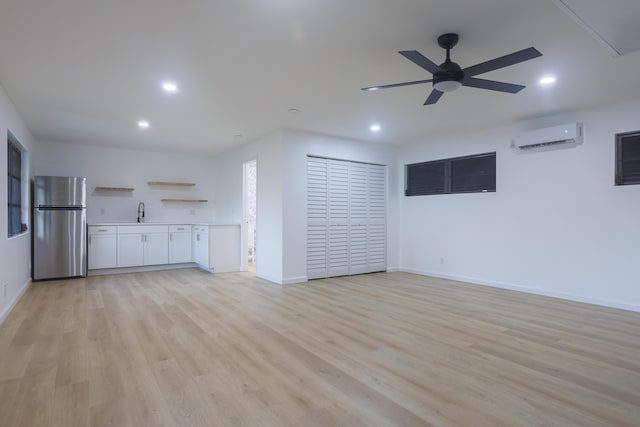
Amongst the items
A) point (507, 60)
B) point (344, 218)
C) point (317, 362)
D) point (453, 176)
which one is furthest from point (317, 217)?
point (507, 60)

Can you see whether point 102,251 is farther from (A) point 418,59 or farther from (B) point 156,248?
(A) point 418,59

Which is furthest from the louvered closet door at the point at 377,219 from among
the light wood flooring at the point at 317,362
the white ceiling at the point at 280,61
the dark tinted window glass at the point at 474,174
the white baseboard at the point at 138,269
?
the white baseboard at the point at 138,269

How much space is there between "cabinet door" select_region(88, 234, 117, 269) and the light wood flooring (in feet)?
5.59

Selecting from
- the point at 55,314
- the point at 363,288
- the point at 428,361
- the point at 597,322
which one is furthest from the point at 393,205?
the point at 55,314

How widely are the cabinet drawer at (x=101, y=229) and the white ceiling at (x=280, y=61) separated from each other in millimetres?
1916

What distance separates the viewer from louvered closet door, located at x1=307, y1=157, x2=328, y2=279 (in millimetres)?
5730

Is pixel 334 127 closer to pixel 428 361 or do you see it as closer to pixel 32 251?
pixel 428 361

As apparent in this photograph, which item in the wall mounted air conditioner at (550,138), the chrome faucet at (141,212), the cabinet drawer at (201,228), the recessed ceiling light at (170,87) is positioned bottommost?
the cabinet drawer at (201,228)

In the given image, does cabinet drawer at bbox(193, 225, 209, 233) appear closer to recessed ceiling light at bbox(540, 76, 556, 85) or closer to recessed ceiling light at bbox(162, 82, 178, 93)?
recessed ceiling light at bbox(162, 82, 178, 93)

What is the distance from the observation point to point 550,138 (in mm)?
4562

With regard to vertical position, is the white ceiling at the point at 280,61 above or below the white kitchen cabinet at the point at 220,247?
above

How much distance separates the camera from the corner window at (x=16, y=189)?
4257mm

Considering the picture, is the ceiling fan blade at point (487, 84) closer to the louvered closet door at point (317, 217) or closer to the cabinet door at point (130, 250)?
the louvered closet door at point (317, 217)

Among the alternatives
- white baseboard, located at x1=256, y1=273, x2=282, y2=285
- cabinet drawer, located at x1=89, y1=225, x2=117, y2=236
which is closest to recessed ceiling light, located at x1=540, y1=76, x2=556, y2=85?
white baseboard, located at x1=256, y1=273, x2=282, y2=285
